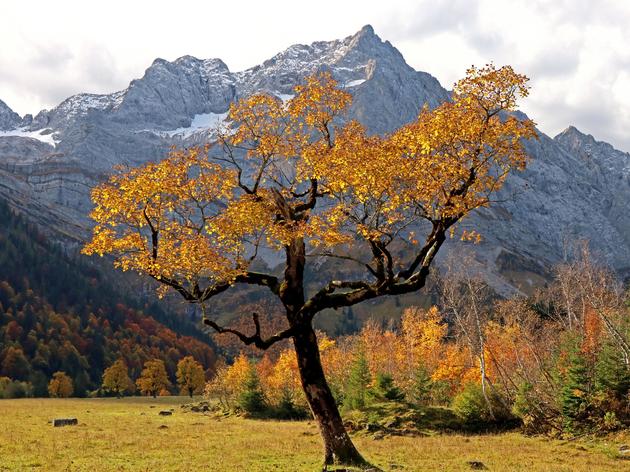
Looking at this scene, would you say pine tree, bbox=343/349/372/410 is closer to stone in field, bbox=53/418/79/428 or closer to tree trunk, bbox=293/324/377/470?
stone in field, bbox=53/418/79/428

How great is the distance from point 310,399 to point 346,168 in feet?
32.8

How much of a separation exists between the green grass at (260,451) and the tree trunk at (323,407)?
3.28 meters

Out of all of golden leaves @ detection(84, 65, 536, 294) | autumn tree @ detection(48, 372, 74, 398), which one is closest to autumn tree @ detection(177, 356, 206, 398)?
autumn tree @ detection(48, 372, 74, 398)

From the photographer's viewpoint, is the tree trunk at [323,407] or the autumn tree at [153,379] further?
the autumn tree at [153,379]

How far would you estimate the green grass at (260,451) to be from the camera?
1059 inches

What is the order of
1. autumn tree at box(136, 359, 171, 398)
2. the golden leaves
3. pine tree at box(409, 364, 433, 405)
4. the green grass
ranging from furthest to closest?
autumn tree at box(136, 359, 171, 398)
pine tree at box(409, 364, 433, 405)
the green grass
the golden leaves

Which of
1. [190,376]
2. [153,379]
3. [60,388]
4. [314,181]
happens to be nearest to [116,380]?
[153,379]

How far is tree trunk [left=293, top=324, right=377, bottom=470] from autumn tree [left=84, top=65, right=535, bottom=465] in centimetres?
5

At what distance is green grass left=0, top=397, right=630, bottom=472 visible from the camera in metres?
26.9

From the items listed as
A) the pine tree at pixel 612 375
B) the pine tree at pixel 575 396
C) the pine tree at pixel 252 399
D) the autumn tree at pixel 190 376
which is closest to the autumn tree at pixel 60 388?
the autumn tree at pixel 190 376

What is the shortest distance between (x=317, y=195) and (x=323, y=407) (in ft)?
30.6

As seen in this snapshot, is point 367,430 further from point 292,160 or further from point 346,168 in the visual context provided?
point 346,168

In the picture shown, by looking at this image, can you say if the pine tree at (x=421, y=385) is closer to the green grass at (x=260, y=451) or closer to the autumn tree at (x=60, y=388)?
the green grass at (x=260, y=451)

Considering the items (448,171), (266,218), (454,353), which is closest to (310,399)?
(266,218)
